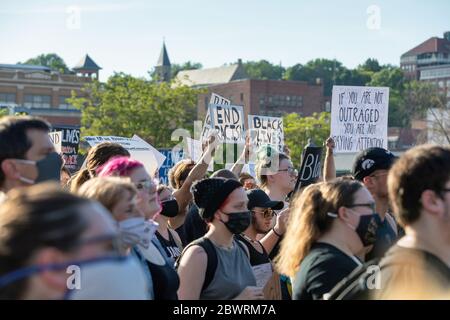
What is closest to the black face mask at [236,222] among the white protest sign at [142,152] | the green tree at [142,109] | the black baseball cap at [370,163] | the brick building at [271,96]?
the black baseball cap at [370,163]

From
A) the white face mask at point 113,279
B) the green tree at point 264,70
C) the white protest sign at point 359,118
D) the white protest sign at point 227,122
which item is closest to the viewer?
the white face mask at point 113,279

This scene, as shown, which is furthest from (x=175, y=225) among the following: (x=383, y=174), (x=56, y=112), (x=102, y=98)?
(x=56, y=112)

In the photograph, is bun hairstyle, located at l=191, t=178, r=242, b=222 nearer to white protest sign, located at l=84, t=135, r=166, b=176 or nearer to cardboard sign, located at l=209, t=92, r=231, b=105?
white protest sign, located at l=84, t=135, r=166, b=176

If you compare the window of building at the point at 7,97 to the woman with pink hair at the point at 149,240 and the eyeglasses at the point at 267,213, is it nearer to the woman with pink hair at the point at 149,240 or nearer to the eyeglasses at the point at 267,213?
the eyeglasses at the point at 267,213

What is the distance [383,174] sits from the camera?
19.7ft

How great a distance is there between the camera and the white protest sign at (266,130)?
38.9 feet

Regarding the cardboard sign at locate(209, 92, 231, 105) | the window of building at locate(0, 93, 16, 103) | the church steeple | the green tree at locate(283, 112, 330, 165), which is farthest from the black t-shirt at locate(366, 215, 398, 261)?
the church steeple

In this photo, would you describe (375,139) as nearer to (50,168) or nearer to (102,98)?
(50,168)

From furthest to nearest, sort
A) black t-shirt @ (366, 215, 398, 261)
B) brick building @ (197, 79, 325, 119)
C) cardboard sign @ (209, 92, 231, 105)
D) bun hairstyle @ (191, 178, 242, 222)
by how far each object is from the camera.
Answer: brick building @ (197, 79, 325, 119), cardboard sign @ (209, 92, 231, 105), bun hairstyle @ (191, 178, 242, 222), black t-shirt @ (366, 215, 398, 261)

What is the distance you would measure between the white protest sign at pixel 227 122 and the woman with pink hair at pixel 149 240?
6.42 meters

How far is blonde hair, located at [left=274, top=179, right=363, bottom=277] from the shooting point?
428cm

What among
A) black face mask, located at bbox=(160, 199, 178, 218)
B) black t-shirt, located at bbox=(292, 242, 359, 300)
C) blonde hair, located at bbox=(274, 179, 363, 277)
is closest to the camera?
black t-shirt, located at bbox=(292, 242, 359, 300)

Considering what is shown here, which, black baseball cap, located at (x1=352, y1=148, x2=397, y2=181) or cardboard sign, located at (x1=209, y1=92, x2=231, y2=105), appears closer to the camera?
black baseball cap, located at (x1=352, y1=148, x2=397, y2=181)

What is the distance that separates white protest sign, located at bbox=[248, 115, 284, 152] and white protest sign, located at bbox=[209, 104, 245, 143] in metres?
0.30
